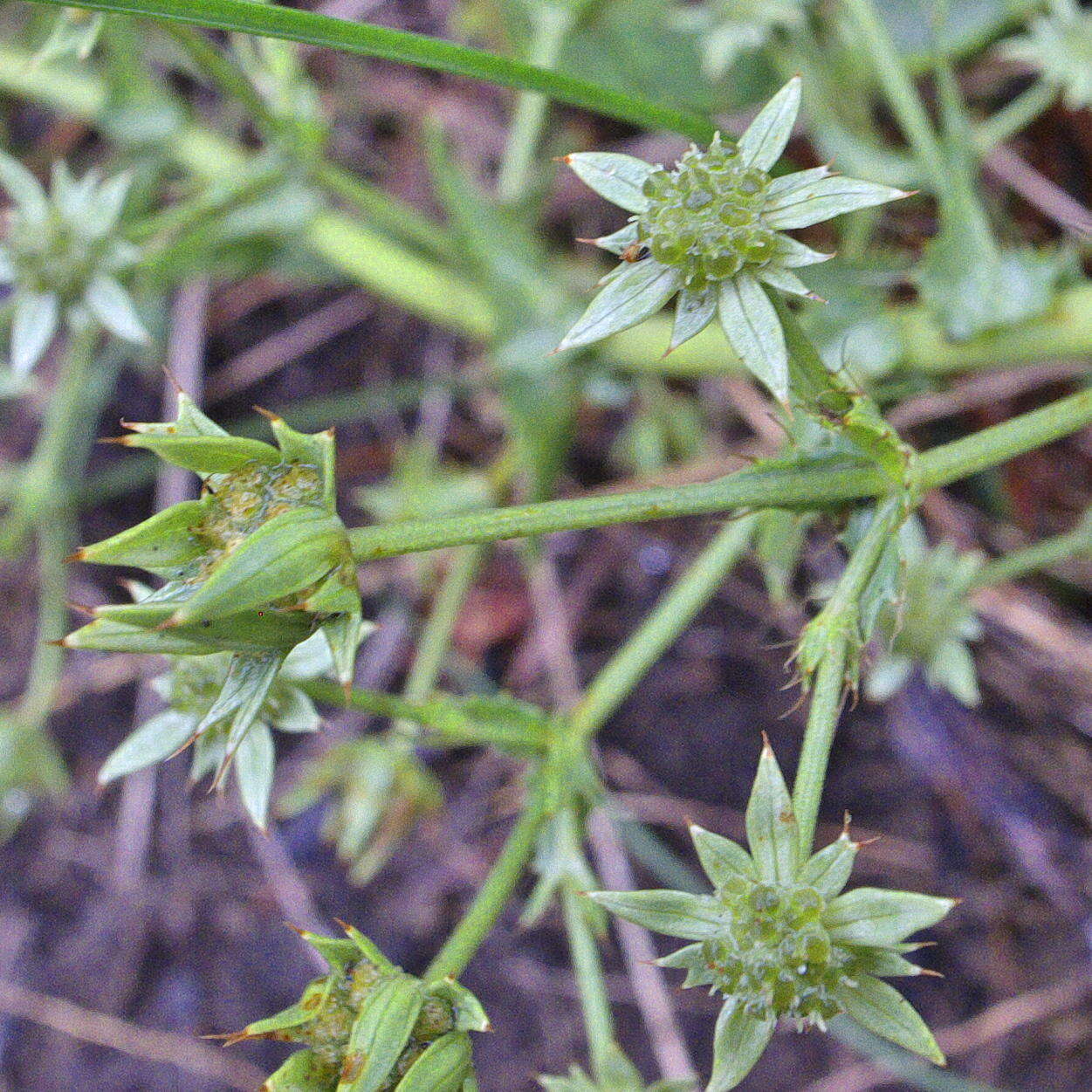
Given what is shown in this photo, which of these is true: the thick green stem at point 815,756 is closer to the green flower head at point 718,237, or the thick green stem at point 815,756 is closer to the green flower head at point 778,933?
the green flower head at point 778,933

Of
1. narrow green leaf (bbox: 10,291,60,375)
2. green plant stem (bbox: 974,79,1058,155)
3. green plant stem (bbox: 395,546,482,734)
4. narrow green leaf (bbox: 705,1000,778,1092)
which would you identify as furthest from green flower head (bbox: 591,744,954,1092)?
green plant stem (bbox: 974,79,1058,155)

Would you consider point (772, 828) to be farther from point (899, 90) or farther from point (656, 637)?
point (899, 90)

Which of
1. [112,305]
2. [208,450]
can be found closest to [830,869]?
[208,450]

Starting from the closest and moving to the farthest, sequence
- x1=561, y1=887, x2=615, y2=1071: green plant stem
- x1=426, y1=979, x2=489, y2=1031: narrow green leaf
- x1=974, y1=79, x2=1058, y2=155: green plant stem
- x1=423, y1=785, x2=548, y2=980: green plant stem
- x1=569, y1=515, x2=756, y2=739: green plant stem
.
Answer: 1. x1=426, y1=979, x2=489, y2=1031: narrow green leaf
2. x1=423, y1=785, x2=548, y2=980: green plant stem
3. x1=561, y1=887, x2=615, y2=1071: green plant stem
4. x1=569, y1=515, x2=756, y2=739: green plant stem
5. x1=974, y1=79, x2=1058, y2=155: green plant stem

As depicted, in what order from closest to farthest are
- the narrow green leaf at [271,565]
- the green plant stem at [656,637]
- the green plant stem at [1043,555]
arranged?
1. the narrow green leaf at [271,565]
2. the green plant stem at [656,637]
3. the green plant stem at [1043,555]

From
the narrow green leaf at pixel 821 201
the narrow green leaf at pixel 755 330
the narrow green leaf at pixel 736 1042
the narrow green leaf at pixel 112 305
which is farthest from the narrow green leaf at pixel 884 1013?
the narrow green leaf at pixel 112 305

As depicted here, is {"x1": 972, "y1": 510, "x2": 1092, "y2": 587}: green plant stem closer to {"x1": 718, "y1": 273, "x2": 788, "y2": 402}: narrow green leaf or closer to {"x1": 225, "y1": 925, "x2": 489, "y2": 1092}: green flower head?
{"x1": 718, "y1": 273, "x2": 788, "y2": 402}: narrow green leaf
